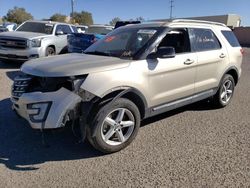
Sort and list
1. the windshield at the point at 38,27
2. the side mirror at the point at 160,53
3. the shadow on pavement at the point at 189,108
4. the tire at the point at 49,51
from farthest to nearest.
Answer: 1. the windshield at the point at 38,27
2. the tire at the point at 49,51
3. the shadow on pavement at the point at 189,108
4. the side mirror at the point at 160,53

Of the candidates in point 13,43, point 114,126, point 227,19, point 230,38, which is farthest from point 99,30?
point 227,19

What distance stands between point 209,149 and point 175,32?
210cm

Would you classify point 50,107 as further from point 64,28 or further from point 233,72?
point 64,28

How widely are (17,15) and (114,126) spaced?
85.6 meters

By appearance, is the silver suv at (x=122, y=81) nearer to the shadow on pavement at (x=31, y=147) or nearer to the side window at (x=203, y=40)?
the side window at (x=203, y=40)

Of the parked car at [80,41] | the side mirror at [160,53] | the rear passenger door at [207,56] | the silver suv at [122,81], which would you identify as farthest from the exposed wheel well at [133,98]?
the parked car at [80,41]

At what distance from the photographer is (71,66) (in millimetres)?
3695

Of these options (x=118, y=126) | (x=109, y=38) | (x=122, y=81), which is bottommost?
(x=118, y=126)

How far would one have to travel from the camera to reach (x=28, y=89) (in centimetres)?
377

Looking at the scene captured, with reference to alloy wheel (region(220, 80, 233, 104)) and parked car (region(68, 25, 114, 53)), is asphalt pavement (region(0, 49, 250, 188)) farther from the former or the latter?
parked car (region(68, 25, 114, 53))

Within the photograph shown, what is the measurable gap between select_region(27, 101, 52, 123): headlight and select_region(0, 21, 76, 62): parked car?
6472 mm

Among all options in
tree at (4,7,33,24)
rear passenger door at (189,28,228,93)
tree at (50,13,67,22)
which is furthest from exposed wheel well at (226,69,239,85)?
tree at (4,7,33,24)

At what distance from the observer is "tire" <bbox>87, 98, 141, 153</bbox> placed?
3.65 m

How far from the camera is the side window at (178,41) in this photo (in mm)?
4782
